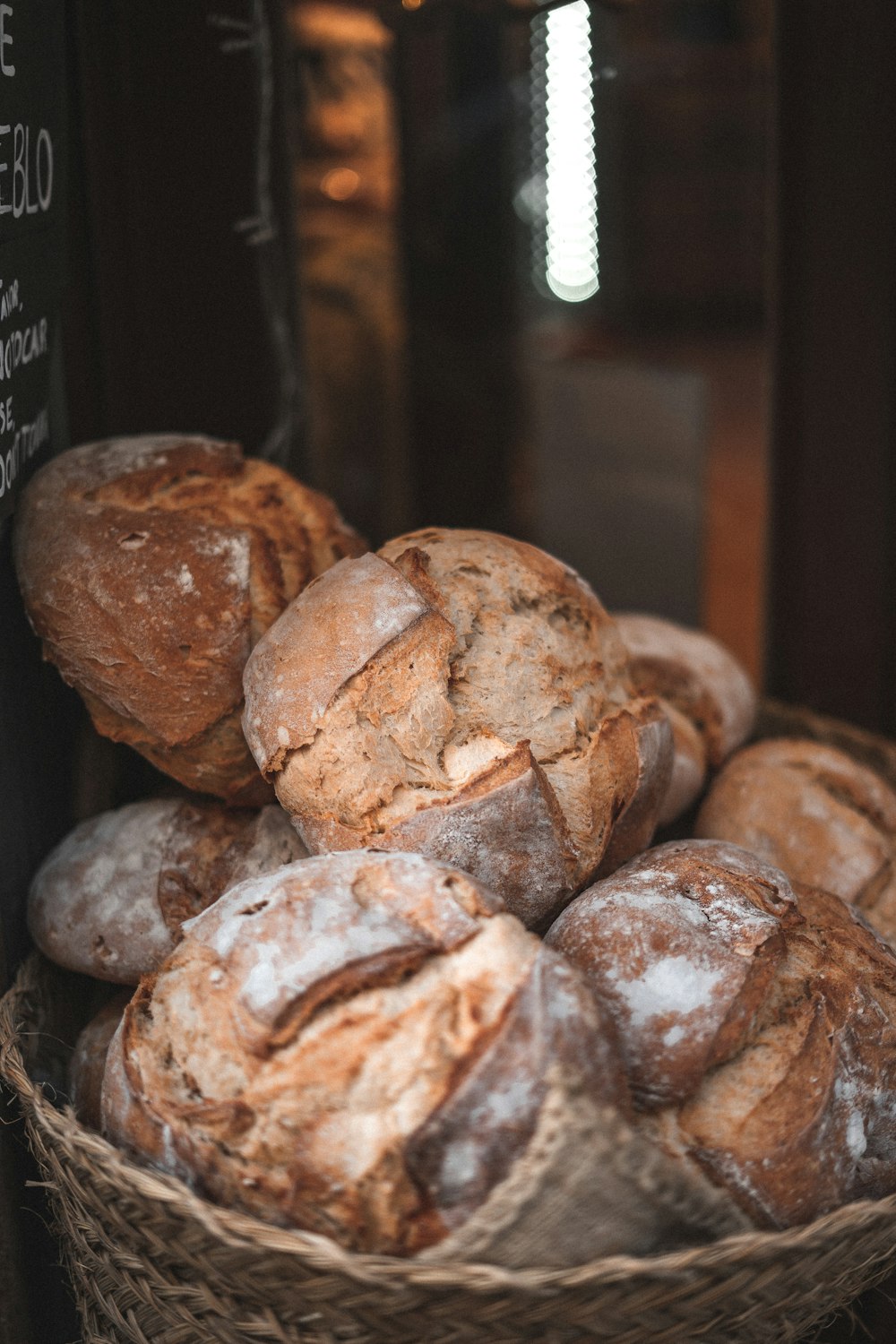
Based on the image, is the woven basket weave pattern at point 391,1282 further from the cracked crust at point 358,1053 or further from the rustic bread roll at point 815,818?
the rustic bread roll at point 815,818

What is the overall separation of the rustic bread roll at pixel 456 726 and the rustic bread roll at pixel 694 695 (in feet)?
1.50

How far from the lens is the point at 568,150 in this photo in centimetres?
568

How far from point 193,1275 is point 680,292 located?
32.3 ft

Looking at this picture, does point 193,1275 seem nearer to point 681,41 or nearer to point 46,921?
point 46,921

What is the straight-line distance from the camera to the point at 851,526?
9.30 ft

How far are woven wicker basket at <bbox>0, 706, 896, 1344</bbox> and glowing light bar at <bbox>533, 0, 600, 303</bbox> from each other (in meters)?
2.21

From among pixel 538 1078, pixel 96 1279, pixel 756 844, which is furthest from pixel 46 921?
pixel 756 844

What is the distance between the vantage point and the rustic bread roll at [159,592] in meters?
1.80

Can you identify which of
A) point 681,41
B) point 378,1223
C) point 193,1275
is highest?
point 681,41

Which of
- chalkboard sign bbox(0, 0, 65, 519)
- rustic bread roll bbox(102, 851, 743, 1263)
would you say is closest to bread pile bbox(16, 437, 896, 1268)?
rustic bread roll bbox(102, 851, 743, 1263)

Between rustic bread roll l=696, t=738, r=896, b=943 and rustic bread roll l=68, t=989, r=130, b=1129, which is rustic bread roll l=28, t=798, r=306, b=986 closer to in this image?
rustic bread roll l=68, t=989, r=130, b=1129

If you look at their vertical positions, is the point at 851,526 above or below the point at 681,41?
below

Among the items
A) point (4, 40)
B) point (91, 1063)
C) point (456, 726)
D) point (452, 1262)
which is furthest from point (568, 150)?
point (452, 1262)

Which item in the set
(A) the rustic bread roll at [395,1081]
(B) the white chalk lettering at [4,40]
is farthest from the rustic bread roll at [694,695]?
(B) the white chalk lettering at [4,40]
